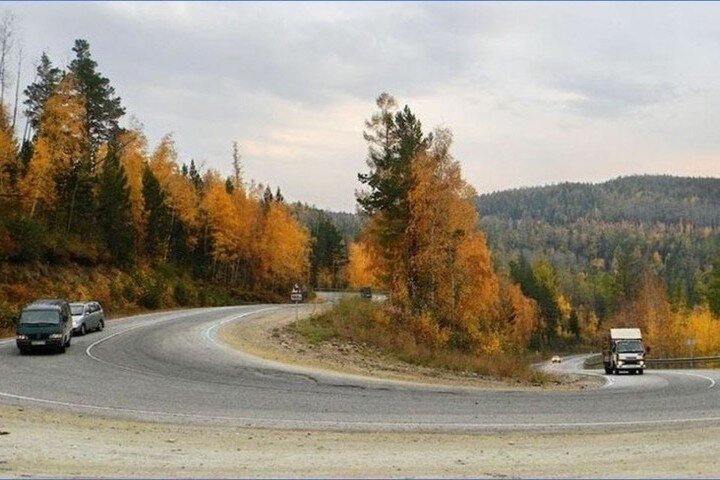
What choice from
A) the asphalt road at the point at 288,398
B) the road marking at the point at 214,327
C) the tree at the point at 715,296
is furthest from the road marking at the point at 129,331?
the tree at the point at 715,296

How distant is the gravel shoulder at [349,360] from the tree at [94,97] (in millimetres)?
38574

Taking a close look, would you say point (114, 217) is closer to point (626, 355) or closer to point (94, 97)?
point (94, 97)

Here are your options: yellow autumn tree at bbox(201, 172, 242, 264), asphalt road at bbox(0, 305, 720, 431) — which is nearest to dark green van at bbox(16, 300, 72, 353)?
asphalt road at bbox(0, 305, 720, 431)

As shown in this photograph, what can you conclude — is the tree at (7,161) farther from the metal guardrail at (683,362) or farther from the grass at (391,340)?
the metal guardrail at (683,362)

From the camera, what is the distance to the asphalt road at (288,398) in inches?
699

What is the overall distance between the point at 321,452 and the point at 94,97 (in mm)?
64203

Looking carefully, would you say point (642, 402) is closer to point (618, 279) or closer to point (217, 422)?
point (217, 422)

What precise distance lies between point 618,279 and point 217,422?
154 meters

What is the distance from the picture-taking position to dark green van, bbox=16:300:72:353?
97.9 feet

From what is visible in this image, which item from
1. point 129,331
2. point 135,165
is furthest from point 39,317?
point 135,165

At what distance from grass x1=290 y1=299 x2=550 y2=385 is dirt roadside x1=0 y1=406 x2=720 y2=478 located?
14.1 m

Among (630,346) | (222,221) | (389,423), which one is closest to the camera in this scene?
(389,423)

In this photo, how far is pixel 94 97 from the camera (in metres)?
69.4

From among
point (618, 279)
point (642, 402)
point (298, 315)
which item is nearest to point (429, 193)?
point (298, 315)
